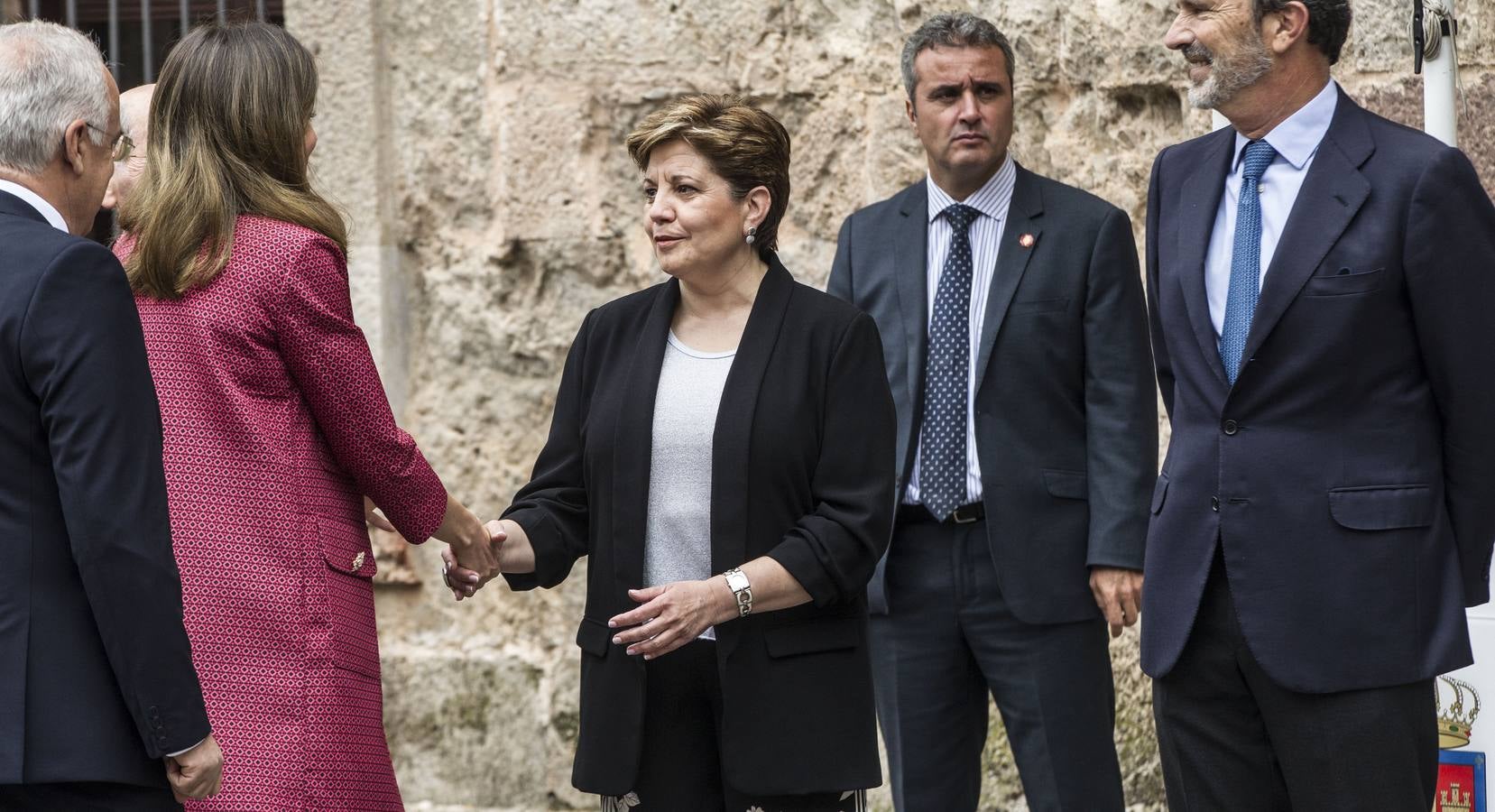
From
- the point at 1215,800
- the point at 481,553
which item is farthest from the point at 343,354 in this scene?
the point at 1215,800

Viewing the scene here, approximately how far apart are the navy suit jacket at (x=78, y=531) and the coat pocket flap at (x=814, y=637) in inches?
41.3

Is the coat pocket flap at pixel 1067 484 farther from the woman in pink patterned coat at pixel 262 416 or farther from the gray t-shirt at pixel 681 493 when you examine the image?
the woman in pink patterned coat at pixel 262 416

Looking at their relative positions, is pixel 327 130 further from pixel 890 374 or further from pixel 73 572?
→ pixel 73 572

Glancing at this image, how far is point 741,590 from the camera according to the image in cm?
298

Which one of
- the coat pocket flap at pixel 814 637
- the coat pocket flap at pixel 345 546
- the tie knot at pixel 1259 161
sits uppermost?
the tie knot at pixel 1259 161

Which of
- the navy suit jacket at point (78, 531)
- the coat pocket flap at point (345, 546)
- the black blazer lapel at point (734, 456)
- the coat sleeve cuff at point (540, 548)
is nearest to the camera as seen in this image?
the navy suit jacket at point (78, 531)

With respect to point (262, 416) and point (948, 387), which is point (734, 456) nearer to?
point (262, 416)

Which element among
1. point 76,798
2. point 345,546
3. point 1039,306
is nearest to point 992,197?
point 1039,306

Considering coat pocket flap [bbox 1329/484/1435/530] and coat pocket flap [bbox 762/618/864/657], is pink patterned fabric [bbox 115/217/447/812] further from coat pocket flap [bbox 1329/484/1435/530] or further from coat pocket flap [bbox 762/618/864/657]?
coat pocket flap [bbox 1329/484/1435/530]

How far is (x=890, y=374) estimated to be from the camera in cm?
400

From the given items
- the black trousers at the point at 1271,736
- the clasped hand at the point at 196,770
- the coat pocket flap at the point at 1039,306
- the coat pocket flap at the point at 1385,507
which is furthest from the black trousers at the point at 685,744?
the coat pocket flap at the point at 1039,306

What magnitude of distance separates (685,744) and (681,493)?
45 cm

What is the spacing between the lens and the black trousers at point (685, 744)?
122 inches

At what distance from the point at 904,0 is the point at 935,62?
1.14 metres
